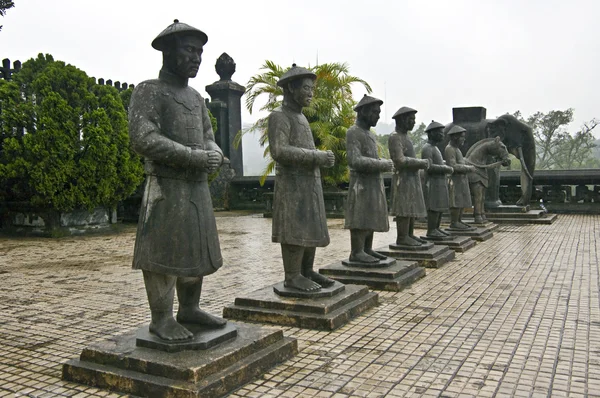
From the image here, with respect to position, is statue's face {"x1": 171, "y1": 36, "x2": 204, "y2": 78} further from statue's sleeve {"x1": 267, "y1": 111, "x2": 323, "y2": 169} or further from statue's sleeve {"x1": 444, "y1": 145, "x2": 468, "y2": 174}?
statue's sleeve {"x1": 444, "y1": 145, "x2": 468, "y2": 174}

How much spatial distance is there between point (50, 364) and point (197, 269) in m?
1.37

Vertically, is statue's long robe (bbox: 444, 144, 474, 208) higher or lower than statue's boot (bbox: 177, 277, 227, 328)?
higher

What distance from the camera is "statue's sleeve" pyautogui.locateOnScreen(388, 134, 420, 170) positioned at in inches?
291

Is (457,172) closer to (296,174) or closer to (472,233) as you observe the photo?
(472,233)

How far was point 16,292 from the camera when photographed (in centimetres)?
659

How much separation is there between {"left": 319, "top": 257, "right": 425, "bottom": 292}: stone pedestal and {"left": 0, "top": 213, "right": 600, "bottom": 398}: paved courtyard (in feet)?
0.55

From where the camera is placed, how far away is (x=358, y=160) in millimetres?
6309

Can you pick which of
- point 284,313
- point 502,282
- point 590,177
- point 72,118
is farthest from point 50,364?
point 590,177

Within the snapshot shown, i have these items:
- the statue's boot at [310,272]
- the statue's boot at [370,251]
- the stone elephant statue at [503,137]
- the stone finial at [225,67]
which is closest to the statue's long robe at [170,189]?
the statue's boot at [310,272]

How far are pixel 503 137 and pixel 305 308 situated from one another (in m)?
10.8

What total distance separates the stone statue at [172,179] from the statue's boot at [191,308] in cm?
13

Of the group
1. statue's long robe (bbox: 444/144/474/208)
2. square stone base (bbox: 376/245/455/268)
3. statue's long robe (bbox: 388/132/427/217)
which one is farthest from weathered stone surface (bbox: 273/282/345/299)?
statue's long robe (bbox: 444/144/474/208)

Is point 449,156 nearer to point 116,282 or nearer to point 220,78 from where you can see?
point 116,282

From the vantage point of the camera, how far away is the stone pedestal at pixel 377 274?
21.0 feet
